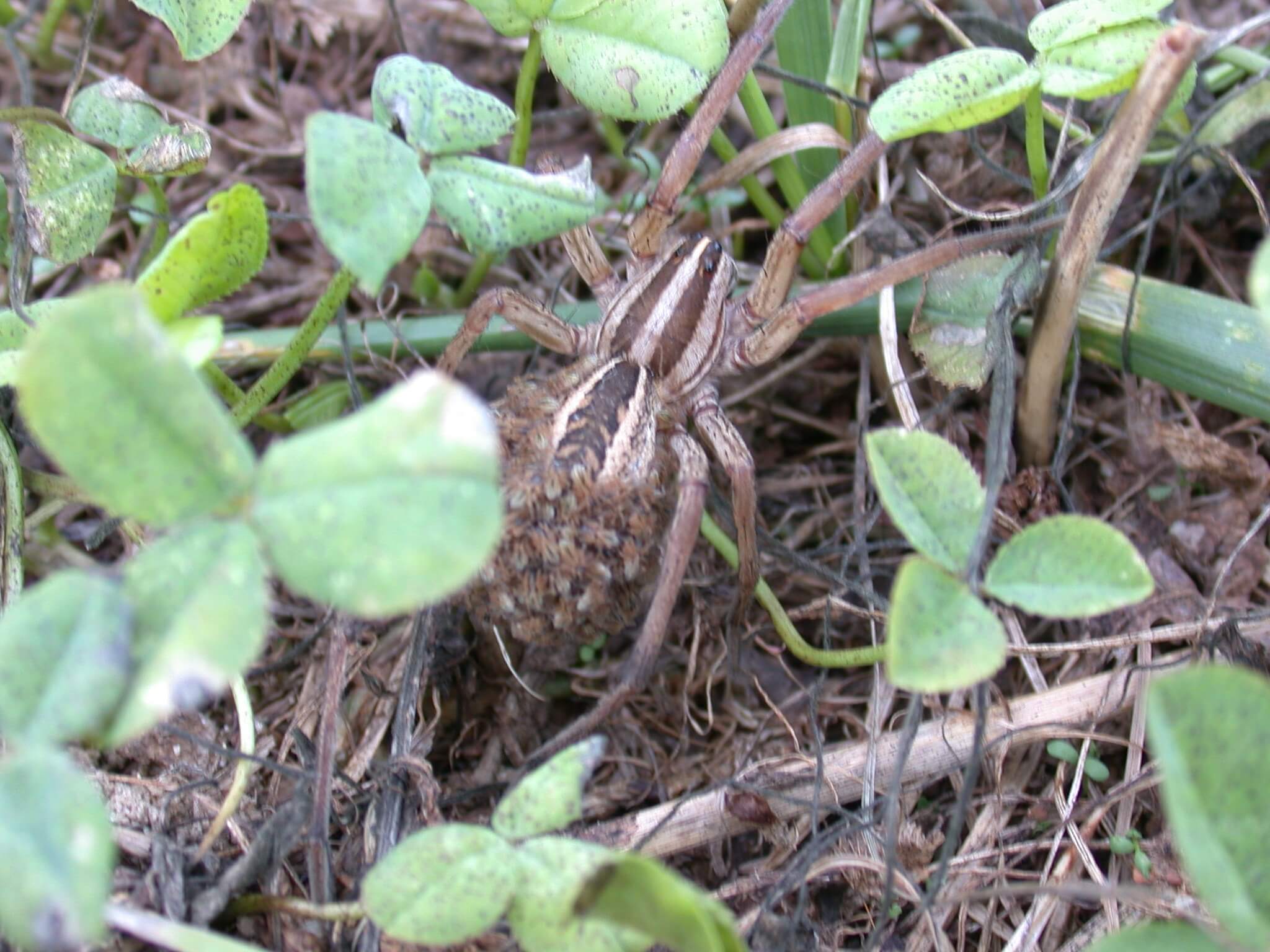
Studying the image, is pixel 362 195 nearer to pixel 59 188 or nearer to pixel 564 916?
pixel 59 188

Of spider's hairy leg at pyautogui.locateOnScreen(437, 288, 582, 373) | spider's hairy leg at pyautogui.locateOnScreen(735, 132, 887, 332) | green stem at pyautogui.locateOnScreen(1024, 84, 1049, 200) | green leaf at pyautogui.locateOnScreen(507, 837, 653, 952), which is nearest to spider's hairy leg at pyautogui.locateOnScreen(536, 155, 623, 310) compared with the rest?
spider's hairy leg at pyautogui.locateOnScreen(437, 288, 582, 373)

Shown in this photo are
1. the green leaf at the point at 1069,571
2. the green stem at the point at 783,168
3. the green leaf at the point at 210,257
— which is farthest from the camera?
the green stem at the point at 783,168

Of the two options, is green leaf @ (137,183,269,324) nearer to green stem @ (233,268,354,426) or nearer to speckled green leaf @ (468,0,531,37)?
green stem @ (233,268,354,426)

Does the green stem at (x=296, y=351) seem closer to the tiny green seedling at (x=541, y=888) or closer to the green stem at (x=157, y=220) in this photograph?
the green stem at (x=157, y=220)

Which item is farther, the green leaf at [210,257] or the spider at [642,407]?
the spider at [642,407]

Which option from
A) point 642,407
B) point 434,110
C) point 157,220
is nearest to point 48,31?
point 157,220

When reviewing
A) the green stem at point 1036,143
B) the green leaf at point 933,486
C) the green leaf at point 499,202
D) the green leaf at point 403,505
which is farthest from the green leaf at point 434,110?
the green stem at point 1036,143
